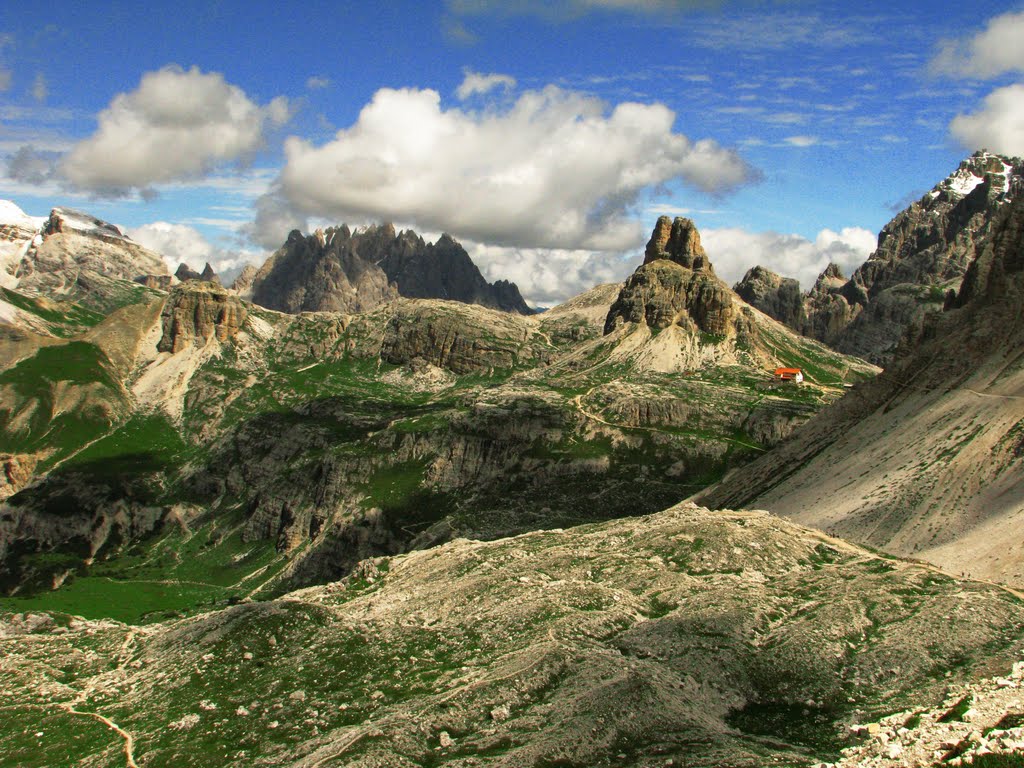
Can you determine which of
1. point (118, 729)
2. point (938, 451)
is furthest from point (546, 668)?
point (938, 451)

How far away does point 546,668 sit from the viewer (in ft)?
169

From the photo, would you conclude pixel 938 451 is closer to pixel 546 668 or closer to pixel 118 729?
pixel 546 668

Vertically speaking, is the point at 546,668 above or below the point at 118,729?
above

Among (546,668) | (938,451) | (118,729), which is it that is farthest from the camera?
(938,451)

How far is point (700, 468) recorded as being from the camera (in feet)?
591

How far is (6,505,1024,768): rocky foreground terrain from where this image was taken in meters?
44.5

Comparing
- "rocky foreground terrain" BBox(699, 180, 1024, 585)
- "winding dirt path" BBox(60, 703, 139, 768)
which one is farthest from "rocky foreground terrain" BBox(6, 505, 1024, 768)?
"rocky foreground terrain" BBox(699, 180, 1024, 585)

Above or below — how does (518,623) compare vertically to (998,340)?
below

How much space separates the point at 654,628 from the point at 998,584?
3366cm

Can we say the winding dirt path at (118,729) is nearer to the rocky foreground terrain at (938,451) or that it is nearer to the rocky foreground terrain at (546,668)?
the rocky foreground terrain at (546,668)

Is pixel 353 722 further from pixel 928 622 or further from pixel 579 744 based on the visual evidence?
pixel 928 622

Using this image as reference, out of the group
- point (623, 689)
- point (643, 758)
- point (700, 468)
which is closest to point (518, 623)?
point (623, 689)

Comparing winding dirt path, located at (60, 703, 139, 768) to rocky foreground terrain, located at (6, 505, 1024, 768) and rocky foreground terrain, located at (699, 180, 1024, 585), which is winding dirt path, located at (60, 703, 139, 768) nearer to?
rocky foreground terrain, located at (6, 505, 1024, 768)

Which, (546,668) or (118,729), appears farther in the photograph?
(546,668)
